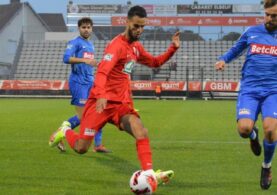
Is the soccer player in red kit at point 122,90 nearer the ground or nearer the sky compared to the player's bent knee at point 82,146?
nearer the sky

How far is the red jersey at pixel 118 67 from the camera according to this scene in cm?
660

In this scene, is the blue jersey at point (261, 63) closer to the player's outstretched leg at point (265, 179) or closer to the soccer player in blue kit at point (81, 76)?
the player's outstretched leg at point (265, 179)

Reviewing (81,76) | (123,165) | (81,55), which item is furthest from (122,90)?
(81,76)

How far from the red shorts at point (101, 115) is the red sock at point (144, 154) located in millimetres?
471

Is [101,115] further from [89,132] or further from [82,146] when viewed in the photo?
[82,146]

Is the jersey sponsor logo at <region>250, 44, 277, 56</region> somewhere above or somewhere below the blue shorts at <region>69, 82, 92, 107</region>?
above

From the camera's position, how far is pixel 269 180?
6941 mm

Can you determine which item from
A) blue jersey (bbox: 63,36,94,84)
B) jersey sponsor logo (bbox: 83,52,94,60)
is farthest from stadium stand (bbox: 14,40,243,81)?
jersey sponsor logo (bbox: 83,52,94,60)

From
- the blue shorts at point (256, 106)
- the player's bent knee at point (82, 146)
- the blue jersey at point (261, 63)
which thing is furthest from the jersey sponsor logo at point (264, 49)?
the player's bent knee at point (82, 146)

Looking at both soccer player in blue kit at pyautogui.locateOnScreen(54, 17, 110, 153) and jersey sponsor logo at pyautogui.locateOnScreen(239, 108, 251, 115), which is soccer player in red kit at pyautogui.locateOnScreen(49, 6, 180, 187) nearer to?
jersey sponsor logo at pyautogui.locateOnScreen(239, 108, 251, 115)

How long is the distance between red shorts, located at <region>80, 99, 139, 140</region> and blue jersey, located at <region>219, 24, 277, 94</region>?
61.7 inches

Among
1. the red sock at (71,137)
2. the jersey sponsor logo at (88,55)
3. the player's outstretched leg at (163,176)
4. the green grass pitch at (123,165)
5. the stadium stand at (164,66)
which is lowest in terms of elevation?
the stadium stand at (164,66)

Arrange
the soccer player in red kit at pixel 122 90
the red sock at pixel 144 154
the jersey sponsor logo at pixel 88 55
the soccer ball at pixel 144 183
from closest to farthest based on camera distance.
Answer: the soccer ball at pixel 144 183, the red sock at pixel 144 154, the soccer player in red kit at pixel 122 90, the jersey sponsor logo at pixel 88 55

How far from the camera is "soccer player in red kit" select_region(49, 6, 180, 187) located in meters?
6.57
